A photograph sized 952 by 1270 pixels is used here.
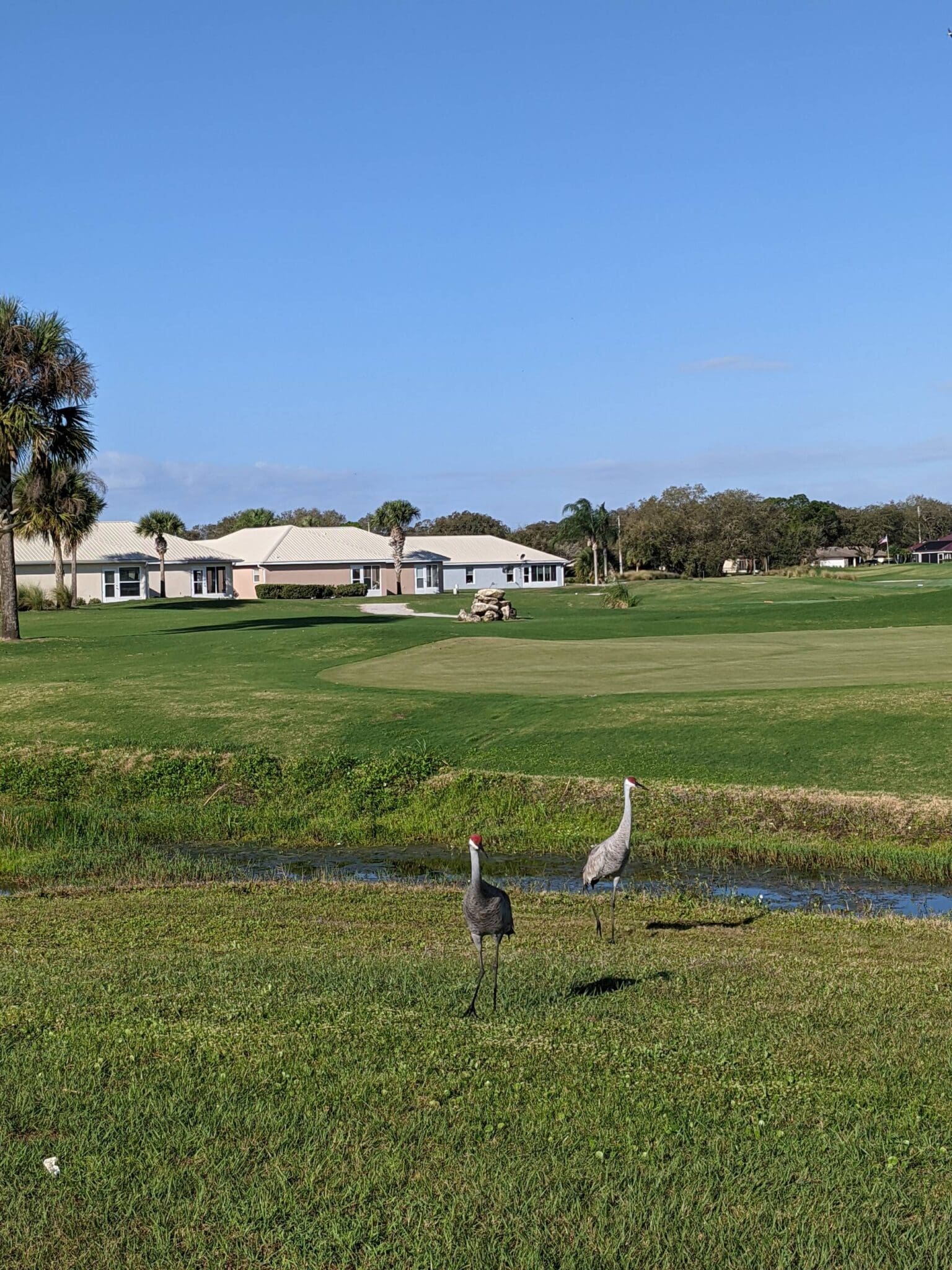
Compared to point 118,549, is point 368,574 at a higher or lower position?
lower

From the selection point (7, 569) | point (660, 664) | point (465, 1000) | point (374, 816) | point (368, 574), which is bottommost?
point (374, 816)

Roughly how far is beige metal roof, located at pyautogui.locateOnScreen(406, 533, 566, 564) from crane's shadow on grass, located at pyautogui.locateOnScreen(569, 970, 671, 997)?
108688 mm

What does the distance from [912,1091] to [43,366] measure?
44.3 m

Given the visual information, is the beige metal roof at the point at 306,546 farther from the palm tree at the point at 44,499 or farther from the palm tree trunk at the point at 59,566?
the palm tree at the point at 44,499

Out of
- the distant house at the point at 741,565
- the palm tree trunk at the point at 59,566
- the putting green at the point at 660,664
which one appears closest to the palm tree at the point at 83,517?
the palm tree trunk at the point at 59,566

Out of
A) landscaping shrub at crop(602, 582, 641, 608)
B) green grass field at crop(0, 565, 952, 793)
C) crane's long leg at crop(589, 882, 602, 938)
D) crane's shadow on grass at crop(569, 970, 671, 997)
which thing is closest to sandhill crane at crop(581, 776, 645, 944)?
crane's long leg at crop(589, 882, 602, 938)

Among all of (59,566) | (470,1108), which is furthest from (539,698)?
(59,566)

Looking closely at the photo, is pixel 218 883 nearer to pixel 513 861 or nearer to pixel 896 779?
pixel 513 861

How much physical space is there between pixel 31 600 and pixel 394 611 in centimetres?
2308

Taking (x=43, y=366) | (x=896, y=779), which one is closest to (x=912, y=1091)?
(x=896, y=779)

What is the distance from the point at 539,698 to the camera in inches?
1089

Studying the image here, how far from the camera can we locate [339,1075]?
809 cm

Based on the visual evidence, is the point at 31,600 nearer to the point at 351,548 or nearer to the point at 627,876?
the point at 351,548

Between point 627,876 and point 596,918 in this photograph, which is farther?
point 627,876
